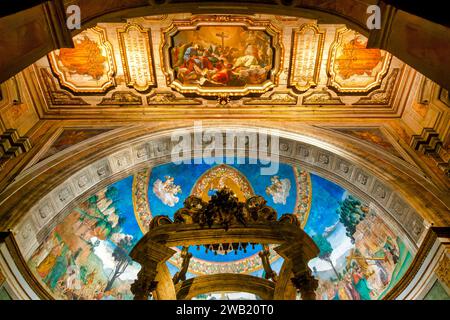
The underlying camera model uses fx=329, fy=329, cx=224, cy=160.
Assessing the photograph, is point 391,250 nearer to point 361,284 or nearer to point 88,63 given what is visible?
point 361,284

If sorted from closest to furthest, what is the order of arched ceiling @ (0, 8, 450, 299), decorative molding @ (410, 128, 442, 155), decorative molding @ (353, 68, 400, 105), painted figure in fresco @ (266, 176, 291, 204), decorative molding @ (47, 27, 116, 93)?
1. decorative molding @ (410, 128, 442, 155)
2. arched ceiling @ (0, 8, 450, 299)
3. decorative molding @ (47, 27, 116, 93)
4. decorative molding @ (353, 68, 400, 105)
5. painted figure in fresco @ (266, 176, 291, 204)

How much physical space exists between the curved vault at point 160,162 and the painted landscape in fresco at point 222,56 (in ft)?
5.13

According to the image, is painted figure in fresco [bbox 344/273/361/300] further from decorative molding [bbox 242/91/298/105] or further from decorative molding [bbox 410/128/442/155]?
decorative molding [bbox 242/91/298/105]

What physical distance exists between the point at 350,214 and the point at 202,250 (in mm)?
6580

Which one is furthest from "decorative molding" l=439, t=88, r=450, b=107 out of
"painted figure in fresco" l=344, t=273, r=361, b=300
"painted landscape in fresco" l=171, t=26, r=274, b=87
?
"painted figure in fresco" l=344, t=273, r=361, b=300

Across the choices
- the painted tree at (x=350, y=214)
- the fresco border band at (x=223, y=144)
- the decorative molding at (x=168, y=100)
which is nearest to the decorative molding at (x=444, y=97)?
the painted tree at (x=350, y=214)

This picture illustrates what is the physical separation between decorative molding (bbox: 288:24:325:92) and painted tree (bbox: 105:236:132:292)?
8.58 m

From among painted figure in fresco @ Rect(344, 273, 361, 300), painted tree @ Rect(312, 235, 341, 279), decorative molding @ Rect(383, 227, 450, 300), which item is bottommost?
painted figure in fresco @ Rect(344, 273, 361, 300)

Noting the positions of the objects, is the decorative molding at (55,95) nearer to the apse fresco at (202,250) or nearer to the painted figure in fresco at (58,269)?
the apse fresco at (202,250)

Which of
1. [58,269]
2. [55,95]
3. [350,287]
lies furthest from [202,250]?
[55,95]

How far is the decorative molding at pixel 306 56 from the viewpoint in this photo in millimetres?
9203

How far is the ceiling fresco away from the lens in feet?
29.9

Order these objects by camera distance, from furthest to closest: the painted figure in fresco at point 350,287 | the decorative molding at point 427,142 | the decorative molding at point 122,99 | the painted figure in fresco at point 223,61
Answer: the painted figure in fresco at point 350,287 < the decorative molding at point 122,99 < the painted figure in fresco at point 223,61 < the decorative molding at point 427,142

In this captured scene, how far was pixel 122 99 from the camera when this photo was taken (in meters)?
10.4
